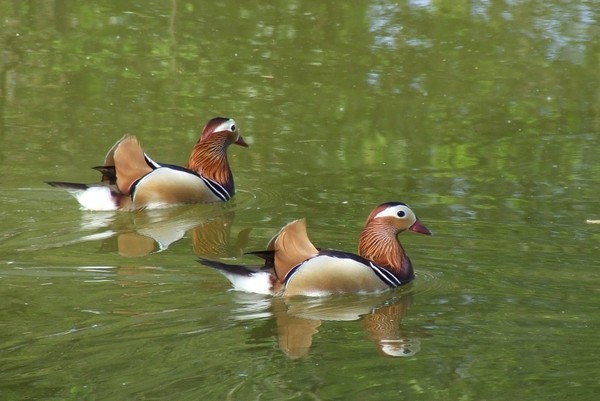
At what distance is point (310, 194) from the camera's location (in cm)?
1138

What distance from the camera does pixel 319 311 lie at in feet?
27.5

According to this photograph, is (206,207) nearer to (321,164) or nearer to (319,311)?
(321,164)

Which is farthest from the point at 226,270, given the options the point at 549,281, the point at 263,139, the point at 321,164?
the point at 263,139

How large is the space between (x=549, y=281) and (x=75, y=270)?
10.3ft

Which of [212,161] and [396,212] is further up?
[396,212]

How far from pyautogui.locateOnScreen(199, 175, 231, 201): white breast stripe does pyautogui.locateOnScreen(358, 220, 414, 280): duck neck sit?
2567 mm

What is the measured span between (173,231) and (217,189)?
1.11 meters

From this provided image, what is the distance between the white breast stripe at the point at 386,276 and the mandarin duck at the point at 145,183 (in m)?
2.75

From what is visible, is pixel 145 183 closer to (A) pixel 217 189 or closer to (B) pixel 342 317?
(A) pixel 217 189

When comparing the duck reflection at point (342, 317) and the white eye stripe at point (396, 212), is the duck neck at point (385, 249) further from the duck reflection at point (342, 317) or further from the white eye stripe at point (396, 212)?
the duck reflection at point (342, 317)

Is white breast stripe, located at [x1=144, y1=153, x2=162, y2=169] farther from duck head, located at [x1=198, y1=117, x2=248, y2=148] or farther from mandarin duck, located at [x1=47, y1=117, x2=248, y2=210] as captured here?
duck head, located at [x1=198, y1=117, x2=248, y2=148]

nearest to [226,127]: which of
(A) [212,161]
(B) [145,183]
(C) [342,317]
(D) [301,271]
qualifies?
(A) [212,161]

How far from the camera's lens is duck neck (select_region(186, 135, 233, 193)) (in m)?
11.7

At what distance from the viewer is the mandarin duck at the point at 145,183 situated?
1085 centimetres
